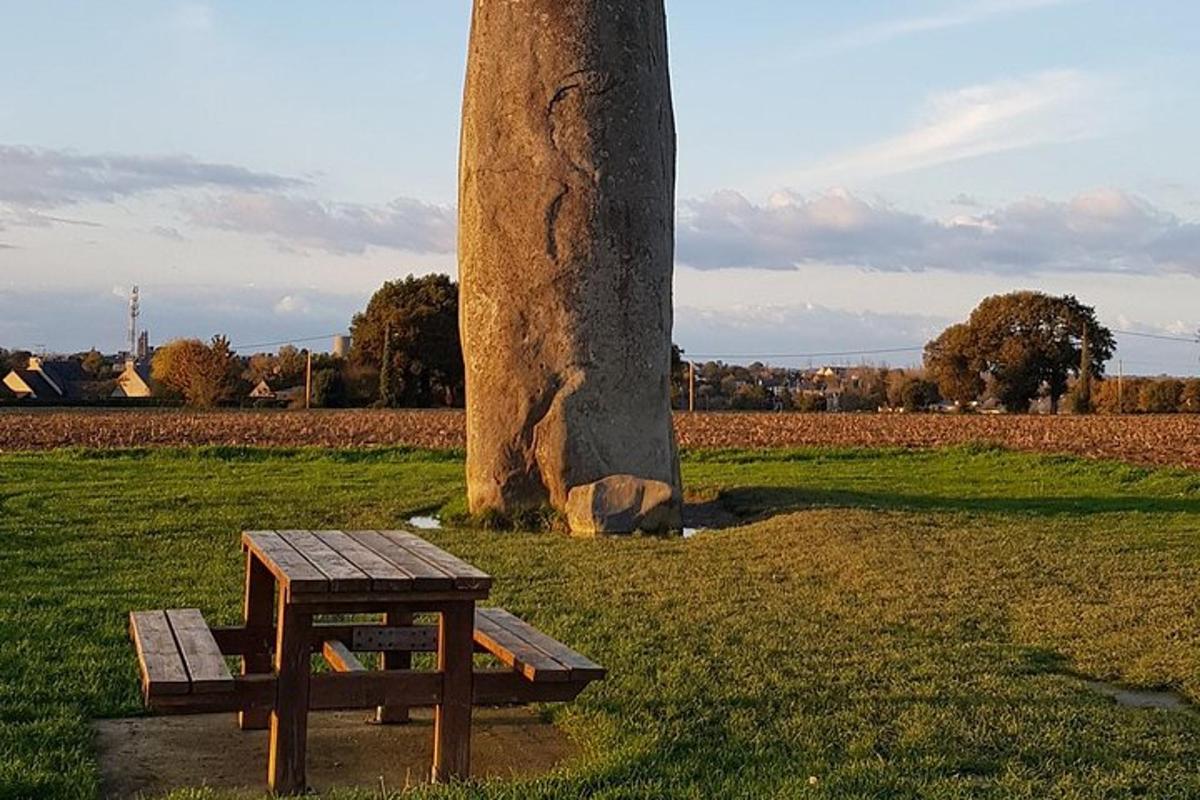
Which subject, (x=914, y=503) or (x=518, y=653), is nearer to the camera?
(x=518, y=653)

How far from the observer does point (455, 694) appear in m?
4.52

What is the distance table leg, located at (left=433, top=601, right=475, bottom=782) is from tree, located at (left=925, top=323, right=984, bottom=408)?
174 ft

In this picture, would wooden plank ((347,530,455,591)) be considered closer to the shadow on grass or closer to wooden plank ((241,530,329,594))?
wooden plank ((241,530,329,594))

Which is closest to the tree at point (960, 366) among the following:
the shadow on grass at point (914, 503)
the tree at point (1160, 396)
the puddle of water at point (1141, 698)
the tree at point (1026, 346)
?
the tree at point (1026, 346)

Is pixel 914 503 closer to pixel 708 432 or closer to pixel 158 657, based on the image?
pixel 158 657

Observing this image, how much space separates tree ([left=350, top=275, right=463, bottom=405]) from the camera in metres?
47.2

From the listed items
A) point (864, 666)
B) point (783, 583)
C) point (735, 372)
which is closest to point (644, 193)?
point (783, 583)

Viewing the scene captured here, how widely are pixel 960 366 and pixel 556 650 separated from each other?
5317 centimetres

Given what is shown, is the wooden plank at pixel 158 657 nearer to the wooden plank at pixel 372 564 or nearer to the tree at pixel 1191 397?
the wooden plank at pixel 372 564

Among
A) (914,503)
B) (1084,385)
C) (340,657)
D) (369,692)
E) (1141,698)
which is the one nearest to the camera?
(369,692)

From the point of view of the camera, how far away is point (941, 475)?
1838 centimetres

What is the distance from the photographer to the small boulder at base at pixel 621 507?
1162cm

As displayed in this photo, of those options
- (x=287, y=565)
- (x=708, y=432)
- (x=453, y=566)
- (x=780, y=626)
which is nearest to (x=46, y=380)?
(x=708, y=432)

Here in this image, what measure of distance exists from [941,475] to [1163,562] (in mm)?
8580
